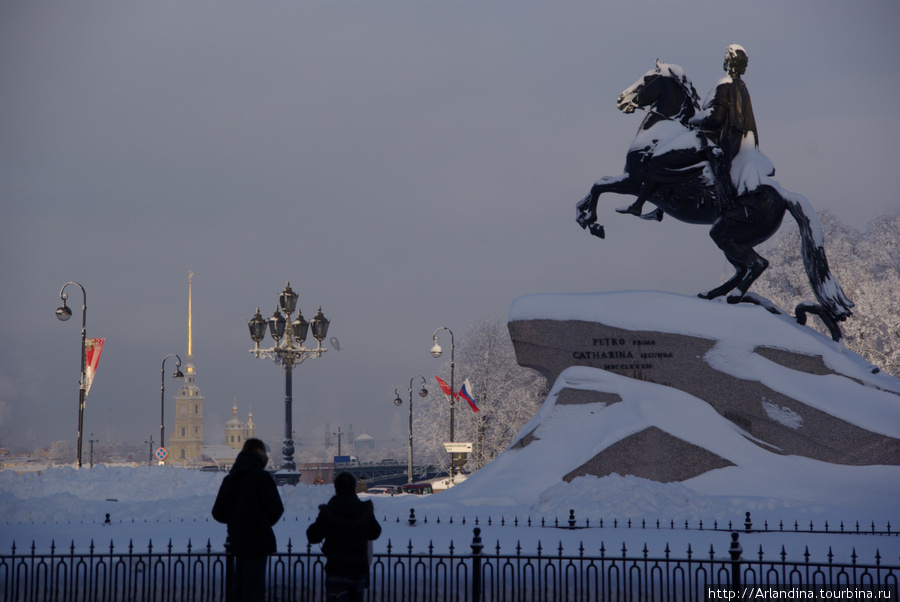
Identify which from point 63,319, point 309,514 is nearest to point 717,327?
point 309,514

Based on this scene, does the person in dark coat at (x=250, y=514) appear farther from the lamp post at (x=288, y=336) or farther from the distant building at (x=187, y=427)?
the distant building at (x=187, y=427)

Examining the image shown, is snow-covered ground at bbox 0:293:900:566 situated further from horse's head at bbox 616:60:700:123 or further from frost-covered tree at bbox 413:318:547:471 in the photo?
frost-covered tree at bbox 413:318:547:471

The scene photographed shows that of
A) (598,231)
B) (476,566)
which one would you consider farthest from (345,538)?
(598,231)

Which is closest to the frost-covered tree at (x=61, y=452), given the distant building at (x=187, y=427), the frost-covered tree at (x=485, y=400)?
the distant building at (x=187, y=427)

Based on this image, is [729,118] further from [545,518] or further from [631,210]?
[545,518]

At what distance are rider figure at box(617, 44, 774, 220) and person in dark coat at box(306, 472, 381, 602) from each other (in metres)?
13.4

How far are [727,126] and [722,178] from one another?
41.7 inches

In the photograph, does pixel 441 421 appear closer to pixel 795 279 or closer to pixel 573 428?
pixel 795 279

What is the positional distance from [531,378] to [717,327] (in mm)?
26691

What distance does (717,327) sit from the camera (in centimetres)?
1797

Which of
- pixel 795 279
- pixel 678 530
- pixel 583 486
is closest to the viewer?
pixel 678 530

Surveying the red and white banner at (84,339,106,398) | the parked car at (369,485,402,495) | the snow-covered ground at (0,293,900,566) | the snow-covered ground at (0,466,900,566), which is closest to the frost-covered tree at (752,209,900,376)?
the parked car at (369,485,402,495)

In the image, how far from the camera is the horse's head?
64.6ft

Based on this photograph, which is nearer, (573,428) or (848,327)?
(573,428)
